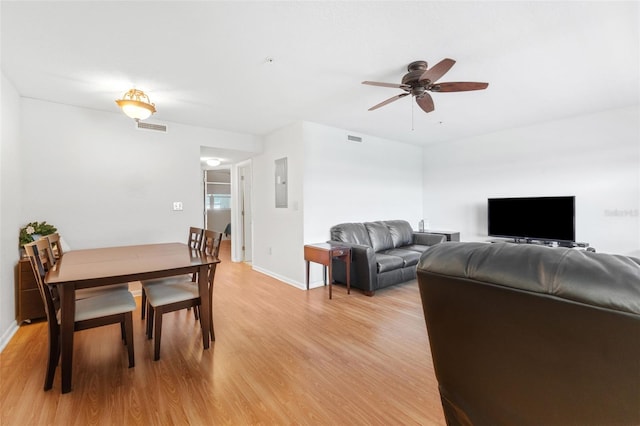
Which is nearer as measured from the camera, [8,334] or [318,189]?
[8,334]

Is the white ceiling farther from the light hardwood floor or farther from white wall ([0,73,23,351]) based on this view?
the light hardwood floor

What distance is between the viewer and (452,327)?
104 cm

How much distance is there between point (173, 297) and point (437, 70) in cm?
285

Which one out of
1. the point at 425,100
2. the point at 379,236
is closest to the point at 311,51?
the point at 425,100

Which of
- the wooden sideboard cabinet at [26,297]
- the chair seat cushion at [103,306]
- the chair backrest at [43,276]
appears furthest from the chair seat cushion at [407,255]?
the wooden sideboard cabinet at [26,297]

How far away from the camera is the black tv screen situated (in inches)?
165

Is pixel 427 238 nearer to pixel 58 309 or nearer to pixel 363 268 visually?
pixel 363 268

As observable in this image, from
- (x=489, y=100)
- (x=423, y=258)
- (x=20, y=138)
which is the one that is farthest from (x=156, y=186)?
(x=489, y=100)

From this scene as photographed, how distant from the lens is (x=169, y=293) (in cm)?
242

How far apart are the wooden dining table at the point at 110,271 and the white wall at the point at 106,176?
1.07 m

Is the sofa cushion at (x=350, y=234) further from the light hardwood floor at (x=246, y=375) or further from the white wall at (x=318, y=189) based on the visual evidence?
the light hardwood floor at (x=246, y=375)

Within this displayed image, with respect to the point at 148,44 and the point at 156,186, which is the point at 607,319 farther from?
the point at 156,186

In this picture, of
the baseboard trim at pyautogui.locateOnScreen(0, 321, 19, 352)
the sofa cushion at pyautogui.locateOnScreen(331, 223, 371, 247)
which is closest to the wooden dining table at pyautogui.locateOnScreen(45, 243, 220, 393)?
the baseboard trim at pyautogui.locateOnScreen(0, 321, 19, 352)

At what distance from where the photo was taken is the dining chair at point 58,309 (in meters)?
1.89
